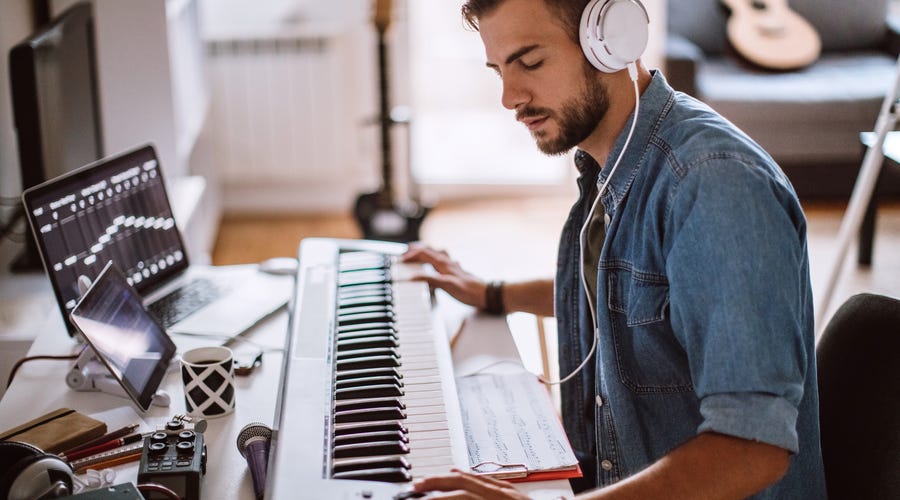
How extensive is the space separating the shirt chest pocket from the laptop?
0.63m

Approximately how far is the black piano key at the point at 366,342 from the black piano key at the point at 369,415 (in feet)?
0.60

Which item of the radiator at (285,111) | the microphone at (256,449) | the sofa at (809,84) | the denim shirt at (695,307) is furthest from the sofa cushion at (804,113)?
the microphone at (256,449)

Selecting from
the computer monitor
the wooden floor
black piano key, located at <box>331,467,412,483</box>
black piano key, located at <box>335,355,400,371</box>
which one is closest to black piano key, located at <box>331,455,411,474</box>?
black piano key, located at <box>331,467,412,483</box>

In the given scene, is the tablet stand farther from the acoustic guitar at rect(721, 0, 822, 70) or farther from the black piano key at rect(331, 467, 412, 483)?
the acoustic guitar at rect(721, 0, 822, 70)

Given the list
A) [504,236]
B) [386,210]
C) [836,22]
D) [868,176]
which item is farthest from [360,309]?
[836,22]

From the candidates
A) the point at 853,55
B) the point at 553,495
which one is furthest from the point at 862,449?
the point at 853,55

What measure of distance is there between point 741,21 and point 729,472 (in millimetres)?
3941

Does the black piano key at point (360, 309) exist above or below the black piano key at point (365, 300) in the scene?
below

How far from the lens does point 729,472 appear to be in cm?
100

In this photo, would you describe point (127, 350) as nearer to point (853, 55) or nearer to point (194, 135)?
point (194, 135)

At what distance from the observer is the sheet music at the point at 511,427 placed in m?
1.15

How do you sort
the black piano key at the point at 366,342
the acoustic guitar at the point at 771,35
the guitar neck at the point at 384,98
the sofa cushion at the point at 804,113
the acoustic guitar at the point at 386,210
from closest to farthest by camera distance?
the black piano key at the point at 366,342 → the guitar neck at the point at 384,98 → the acoustic guitar at the point at 386,210 → the sofa cushion at the point at 804,113 → the acoustic guitar at the point at 771,35

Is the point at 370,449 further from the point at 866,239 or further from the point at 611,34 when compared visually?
the point at 866,239

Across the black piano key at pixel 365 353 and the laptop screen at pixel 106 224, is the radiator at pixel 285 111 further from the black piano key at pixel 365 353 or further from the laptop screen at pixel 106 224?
the black piano key at pixel 365 353
